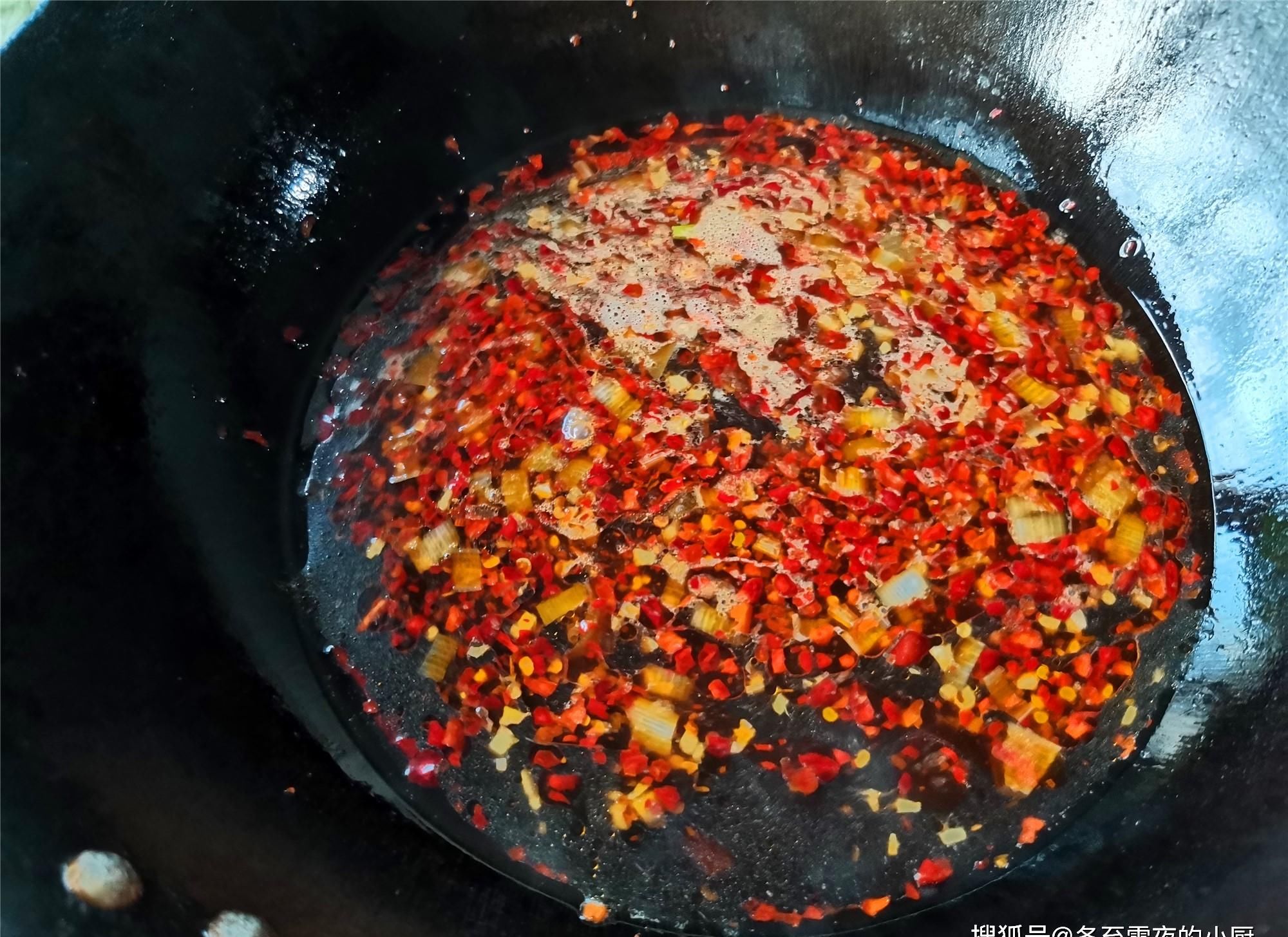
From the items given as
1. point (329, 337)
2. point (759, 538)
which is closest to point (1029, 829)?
point (759, 538)

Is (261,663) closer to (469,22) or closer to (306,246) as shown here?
(306,246)

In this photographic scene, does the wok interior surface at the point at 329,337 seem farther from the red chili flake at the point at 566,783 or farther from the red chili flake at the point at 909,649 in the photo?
the red chili flake at the point at 909,649

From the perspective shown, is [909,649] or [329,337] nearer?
[909,649]

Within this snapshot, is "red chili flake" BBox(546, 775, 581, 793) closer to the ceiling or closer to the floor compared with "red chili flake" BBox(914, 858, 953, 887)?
closer to the floor

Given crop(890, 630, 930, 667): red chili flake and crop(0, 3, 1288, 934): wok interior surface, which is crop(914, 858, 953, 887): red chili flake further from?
crop(890, 630, 930, 667): red chili flake

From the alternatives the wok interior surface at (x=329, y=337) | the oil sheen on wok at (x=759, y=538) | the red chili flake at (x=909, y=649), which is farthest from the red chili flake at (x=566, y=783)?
the red chili flake at (x=909, y=649)

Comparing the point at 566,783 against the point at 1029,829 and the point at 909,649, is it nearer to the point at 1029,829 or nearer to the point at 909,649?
the point at 909,649

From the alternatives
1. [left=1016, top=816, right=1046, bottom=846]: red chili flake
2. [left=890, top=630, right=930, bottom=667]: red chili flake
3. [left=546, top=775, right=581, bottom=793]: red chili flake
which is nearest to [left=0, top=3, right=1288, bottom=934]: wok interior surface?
[left=1016, top=816, right=1046, bottom=846]: red chili flake

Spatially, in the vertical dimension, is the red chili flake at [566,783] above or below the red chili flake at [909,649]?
below
